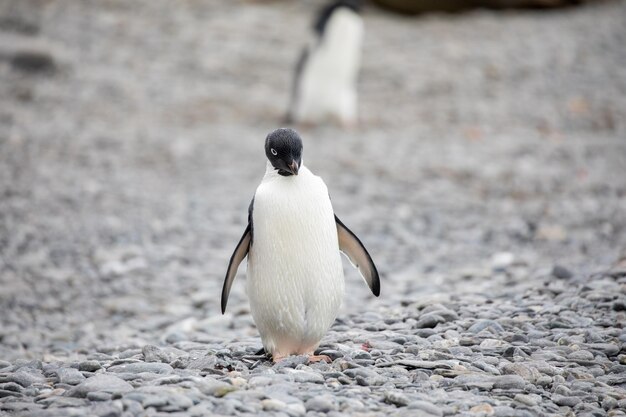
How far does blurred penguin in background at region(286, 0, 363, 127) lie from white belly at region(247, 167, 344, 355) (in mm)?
7320

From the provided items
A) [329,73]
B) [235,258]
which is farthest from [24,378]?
[329,73]

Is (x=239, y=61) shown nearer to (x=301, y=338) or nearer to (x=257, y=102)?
(x=257, y=102)

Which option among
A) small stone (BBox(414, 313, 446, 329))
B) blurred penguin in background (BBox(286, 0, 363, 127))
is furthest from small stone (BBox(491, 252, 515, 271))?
blurred penguin in background (BBox(286, 0, 363, 127))

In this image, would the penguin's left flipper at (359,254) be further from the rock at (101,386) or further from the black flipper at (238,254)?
the rock at (101,386)

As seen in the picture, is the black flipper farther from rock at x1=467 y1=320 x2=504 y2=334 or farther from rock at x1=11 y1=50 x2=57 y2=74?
rock at x1=11 y1=50 x2=57 y2=74

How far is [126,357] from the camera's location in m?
3.54

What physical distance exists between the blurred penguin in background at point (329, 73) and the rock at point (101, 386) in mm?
7978

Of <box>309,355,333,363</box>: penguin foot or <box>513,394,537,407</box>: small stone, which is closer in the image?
<box>513,394,537,407</box>: small stone

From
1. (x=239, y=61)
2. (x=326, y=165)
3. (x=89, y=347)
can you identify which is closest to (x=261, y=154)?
(x=326, y=165)

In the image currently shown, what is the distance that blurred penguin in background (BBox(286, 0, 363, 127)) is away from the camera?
10.7 meters

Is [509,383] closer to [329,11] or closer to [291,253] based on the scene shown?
[291,253]

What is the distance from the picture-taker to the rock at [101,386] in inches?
110

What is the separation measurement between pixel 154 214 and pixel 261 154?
89.0 inches

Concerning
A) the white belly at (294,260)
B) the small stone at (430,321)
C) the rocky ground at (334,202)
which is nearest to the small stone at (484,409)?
the rocky ground at (334,202)
